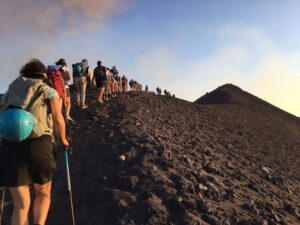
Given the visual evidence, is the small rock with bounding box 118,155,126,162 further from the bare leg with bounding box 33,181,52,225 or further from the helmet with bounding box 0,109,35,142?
the helmet with bounding box 0,109,35,142

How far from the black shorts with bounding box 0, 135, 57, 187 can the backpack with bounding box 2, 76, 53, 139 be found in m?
0.16

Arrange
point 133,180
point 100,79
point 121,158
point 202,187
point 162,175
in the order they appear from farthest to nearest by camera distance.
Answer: point 100,79 → point 121,158 → point 162,175 → point 202,187 → point 133,180

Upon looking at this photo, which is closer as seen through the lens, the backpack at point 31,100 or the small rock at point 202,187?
the backpack at point 31,100

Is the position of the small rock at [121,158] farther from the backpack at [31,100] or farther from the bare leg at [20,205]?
the bare leg at [20,205]

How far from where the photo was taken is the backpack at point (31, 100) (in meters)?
5.76

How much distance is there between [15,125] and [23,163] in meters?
0.54

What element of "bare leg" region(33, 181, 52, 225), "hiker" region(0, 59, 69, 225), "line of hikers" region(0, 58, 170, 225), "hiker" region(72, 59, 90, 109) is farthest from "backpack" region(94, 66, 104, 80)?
"bare leg" region(33, 181, 52, 225)

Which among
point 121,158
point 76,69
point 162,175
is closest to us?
point 162,175

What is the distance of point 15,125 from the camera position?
17.8 ft

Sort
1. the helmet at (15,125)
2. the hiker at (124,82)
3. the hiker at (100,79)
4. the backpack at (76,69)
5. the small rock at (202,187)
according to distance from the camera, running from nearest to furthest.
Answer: the helmet at (15,125) → the small rock at (202,187) → the backpack at (76,69) → the hiker at (100,79) → the hiker at (124,82)

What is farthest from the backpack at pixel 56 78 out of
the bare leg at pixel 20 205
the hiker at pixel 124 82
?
the hiker at pixel 124 82

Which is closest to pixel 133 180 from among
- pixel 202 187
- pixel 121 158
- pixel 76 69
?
pixel 121 158

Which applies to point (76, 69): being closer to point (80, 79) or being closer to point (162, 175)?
point (80, 79)

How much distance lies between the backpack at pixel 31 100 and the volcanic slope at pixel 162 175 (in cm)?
313
